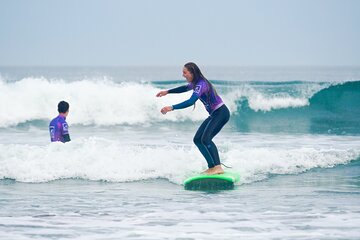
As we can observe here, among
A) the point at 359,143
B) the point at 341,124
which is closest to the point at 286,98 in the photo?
the point at 341,124

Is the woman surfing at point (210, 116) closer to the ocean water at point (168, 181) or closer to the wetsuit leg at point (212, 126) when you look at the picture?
the wetsuit leg at point (212, 126)

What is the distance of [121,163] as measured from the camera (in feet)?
38.3

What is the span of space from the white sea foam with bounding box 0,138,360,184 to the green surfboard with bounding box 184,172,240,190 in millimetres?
719

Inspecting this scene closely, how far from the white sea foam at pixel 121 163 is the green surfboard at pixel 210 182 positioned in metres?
0.72

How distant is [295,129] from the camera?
20.3 m

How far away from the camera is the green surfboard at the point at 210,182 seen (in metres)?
10.1

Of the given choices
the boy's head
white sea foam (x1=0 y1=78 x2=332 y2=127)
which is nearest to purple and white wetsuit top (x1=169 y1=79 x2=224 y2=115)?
the boy's head

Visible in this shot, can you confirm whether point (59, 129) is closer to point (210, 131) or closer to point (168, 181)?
point (168, 181)

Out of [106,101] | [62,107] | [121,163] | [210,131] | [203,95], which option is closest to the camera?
[203,95]

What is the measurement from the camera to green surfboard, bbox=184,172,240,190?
10117 millimetres

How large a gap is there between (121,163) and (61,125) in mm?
1244

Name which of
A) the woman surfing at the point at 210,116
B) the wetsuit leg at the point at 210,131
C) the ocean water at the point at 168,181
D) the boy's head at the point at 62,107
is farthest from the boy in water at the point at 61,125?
the wetsuit leg at the point at 210,131

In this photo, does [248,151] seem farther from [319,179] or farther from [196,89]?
[196,89]

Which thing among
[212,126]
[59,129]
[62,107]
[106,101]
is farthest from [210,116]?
[106,101]
